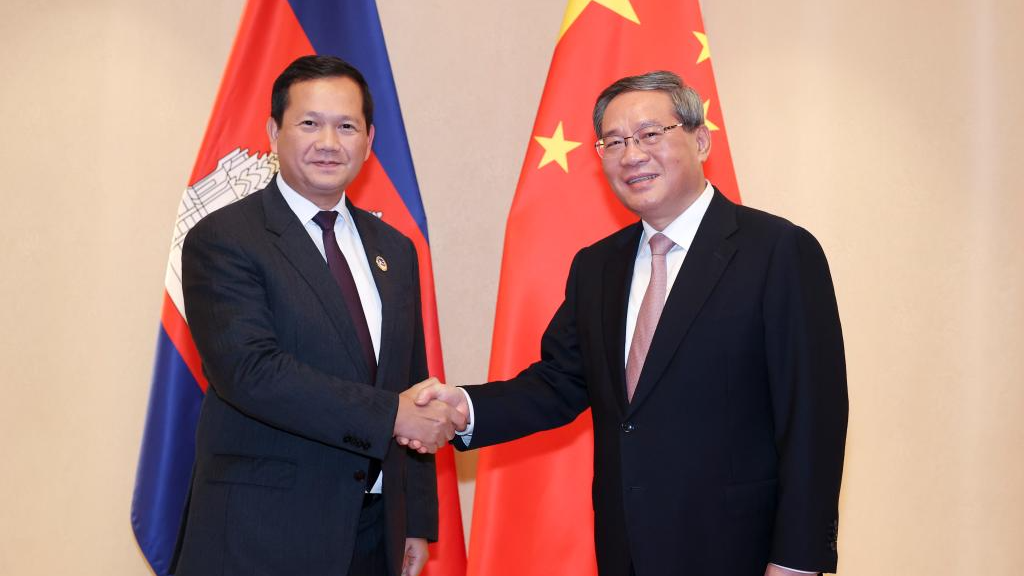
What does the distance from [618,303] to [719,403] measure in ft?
1.28

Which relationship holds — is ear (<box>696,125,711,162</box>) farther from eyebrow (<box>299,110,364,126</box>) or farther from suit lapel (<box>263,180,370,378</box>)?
suit lapel (<box>263,180,370,378</box>)

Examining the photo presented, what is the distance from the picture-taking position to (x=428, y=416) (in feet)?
7.77

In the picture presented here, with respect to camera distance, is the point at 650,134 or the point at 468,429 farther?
the point at 468,429

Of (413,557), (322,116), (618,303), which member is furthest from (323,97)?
(413,557)

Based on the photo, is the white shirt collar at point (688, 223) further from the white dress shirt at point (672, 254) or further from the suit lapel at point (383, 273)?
the suit lapel at point (383, 273)

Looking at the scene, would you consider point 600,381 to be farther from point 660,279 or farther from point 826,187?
point 826,187

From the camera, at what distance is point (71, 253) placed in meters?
3.66

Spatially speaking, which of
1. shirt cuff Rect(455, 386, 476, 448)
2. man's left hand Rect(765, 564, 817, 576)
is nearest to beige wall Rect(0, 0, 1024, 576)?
shirt cuff Rect(455, 386, 476, 448)

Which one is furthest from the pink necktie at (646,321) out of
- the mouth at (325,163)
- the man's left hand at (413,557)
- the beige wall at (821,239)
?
the beige wall at (821,239)

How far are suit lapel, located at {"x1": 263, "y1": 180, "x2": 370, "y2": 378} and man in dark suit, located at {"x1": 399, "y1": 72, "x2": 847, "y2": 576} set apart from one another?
2.08 feet

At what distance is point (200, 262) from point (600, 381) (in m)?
1.06

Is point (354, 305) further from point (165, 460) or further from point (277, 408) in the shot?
point (165, 460)

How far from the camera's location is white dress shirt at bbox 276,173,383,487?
2348 mm

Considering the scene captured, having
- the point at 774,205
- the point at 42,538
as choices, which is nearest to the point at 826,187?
the point at 774,205
